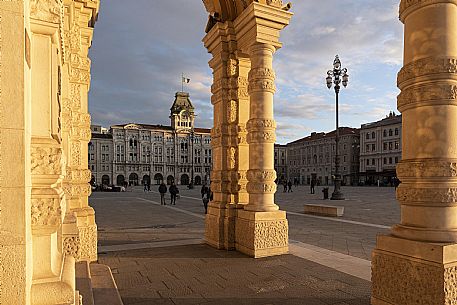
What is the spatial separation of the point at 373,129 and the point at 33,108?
7871 cm

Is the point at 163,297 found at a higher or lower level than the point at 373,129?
lower

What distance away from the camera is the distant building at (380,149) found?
66.2 m

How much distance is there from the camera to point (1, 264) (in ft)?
6.33

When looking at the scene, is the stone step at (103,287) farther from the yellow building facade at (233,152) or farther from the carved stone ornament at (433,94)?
the carved stone ornament at (433,94)

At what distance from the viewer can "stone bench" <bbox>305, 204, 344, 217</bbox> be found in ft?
47.2

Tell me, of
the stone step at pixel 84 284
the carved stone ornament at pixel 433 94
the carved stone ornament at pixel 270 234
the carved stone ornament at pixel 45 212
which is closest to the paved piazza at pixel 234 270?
the carved stone ornament at pixel 270 234

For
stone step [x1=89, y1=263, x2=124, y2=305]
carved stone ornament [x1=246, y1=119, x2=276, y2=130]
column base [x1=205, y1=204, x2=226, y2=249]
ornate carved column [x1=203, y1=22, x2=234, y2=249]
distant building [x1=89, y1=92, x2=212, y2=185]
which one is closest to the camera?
stone step [x1=89, y1=263, x2=124, y2=305]

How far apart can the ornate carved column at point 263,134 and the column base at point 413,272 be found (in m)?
3.07

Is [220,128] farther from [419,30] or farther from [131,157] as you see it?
[131,157]

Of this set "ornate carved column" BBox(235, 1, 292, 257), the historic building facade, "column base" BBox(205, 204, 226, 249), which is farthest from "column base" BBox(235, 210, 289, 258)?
the historic building facade

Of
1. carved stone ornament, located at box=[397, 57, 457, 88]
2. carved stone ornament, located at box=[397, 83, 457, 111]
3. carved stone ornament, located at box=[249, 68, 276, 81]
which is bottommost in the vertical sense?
carved stone ornament, located at box=[397, 83, 457, 111]

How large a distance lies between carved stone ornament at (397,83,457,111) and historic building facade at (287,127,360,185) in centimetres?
7495

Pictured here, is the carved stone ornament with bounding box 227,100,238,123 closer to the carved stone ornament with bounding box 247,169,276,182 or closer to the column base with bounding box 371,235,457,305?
the carved stone ornament with bounding box 247,169,276,182

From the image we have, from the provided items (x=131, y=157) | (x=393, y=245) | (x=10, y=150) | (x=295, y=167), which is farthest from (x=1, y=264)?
(x=295, y=167)
